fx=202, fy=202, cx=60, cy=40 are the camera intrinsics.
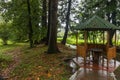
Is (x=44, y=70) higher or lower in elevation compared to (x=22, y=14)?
lower

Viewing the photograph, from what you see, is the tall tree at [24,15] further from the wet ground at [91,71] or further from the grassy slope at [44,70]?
the wet ground at [91,71]

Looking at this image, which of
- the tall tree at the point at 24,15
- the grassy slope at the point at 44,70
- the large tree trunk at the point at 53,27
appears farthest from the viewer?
the tall tree at the point at 24,15

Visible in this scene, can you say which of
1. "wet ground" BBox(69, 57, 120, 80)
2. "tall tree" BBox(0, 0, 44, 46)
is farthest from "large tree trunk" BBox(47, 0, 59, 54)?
"tall tree" BBox(0, 0, 44, 46)

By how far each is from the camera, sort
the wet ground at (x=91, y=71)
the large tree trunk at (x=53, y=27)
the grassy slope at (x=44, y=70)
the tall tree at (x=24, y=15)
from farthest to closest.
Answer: the tall tree at (x=24, y=15) → the large tree trunk at (x=53, y=27) → the grassy slope at (x=44, y=70) → the wet ground at (x=91, y=71)

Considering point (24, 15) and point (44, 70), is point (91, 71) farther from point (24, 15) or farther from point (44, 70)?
point (24, 15)

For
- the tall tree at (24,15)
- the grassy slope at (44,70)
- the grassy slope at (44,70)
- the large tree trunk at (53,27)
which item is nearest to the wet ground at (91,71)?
the grassy slope at (44,70)

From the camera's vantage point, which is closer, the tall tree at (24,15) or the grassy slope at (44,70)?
the grassy slope at (44,70)

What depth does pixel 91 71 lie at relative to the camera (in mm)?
11188

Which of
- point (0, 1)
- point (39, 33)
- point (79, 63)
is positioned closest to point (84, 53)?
point (79, 63)

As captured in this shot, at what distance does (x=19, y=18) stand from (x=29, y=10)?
136 centimetres

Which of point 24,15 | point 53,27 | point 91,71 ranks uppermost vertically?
point 24,15

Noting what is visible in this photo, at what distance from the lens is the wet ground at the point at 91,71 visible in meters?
9.98

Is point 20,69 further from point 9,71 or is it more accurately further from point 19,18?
point 19,18

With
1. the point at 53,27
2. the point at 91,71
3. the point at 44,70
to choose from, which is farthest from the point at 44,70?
the point at 53,27
